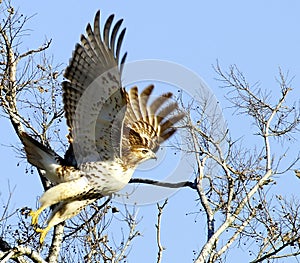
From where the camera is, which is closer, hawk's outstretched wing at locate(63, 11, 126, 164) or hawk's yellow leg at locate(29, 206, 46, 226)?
hawk's outstretched wing at locate(63, 11, 126, 164)

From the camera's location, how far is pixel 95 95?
8227 millimetres

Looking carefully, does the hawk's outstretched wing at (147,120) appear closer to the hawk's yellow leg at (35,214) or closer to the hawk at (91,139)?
the hawk at (91,139)

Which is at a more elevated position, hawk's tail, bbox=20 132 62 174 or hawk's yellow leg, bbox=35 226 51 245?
hawk's tail, bbox=20 132 62 174

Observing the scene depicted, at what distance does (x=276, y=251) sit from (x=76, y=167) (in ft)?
7.01

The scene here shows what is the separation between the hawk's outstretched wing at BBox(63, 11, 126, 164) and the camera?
8023 millimetres

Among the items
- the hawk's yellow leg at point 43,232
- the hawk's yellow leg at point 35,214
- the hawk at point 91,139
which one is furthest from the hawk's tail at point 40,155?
the hawk's yellow leg at point 43,232

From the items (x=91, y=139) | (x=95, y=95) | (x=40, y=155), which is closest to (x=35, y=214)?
(x=40, y=155)

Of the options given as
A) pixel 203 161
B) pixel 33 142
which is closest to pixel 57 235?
pixel 33 142

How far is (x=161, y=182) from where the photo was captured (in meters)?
8.54

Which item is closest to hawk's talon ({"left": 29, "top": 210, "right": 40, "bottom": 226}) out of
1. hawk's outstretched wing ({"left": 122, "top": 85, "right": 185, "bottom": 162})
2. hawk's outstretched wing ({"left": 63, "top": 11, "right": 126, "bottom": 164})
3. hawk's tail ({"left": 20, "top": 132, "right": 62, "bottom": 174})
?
hawk's tail ({"left": 20, "top": 132, "right": 62, "bottom": 174})

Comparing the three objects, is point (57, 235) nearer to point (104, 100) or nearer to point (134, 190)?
point (134, 190)

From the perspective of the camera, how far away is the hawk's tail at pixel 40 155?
27.6 ft

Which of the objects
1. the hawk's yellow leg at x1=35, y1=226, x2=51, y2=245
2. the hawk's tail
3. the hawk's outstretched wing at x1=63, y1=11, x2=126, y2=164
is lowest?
the hawk's yellow leg at x1=35, y1=226, x2=51, y2=245

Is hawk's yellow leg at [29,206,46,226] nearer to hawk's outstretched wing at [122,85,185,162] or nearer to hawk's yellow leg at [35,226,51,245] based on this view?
hawk's yellow leg at [35,226,51,245]
